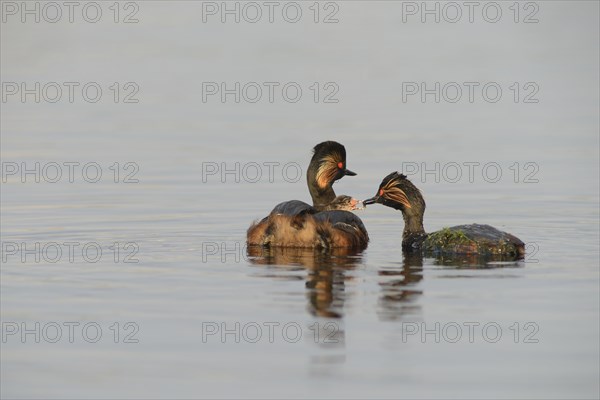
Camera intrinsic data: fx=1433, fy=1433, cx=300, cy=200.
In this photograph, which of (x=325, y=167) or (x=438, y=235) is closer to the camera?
(x=438, y=235)

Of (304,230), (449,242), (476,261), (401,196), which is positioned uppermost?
(401,196)

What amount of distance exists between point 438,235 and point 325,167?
221 centimetres

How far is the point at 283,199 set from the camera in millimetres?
17938

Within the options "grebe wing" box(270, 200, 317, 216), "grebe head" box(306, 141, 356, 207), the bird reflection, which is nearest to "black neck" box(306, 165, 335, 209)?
"grebe head" box(306, 141, 356, 207)

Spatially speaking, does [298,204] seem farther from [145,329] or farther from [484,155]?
[484,155]

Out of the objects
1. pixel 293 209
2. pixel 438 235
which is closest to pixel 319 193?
pixel 293 209

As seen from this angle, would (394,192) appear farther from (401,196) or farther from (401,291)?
(401,291)

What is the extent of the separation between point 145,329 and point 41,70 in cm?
2193

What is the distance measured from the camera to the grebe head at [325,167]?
627 inches

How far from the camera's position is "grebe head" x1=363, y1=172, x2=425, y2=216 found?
14.9 metres

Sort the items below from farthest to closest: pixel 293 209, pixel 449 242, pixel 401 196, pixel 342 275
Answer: pixel 401 196 < pixel 293 209 < pixel 449 242 < pixel 342 275

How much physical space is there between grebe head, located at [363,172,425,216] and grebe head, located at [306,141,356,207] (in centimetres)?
94

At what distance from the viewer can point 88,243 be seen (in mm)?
14750

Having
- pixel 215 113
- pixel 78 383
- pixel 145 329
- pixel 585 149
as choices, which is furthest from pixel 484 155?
→ pixel 78 383
